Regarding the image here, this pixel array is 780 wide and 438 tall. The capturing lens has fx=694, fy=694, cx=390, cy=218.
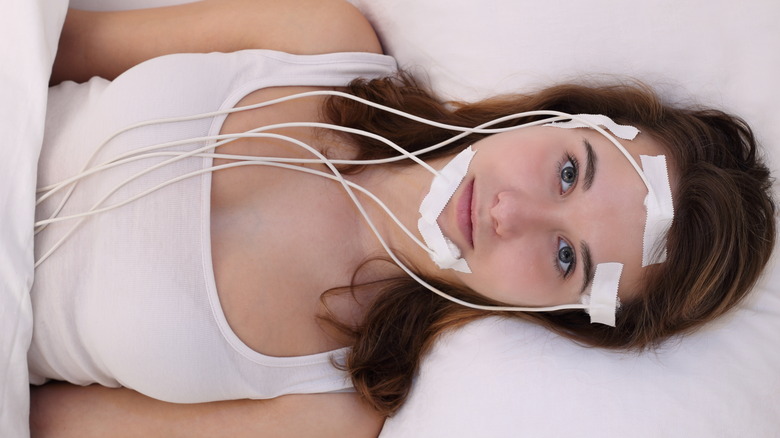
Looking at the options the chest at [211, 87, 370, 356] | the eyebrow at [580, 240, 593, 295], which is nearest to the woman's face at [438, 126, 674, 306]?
the eyebrow at [580, 240, 593, 295]

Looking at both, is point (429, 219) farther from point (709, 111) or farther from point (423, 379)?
point (709, 111)

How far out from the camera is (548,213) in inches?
46.8

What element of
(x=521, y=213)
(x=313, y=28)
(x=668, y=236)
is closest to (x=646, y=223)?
(x=668, y=236)

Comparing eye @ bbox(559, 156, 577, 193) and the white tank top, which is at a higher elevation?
eye @ bbox(559, 156, 577, 193)

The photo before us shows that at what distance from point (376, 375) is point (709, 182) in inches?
28.5

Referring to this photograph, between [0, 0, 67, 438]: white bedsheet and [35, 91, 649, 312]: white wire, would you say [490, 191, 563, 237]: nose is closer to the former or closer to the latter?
[35, 91, 649, 312]: white wire

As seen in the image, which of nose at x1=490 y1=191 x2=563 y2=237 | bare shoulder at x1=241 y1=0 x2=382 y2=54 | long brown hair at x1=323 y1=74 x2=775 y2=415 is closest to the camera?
nose at x1=490 y1=191 x2=563 y2=237

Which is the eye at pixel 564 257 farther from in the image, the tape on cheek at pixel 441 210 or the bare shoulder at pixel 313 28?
the bare shoulder at pixel 313 28

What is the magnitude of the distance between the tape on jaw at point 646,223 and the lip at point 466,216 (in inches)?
9.0

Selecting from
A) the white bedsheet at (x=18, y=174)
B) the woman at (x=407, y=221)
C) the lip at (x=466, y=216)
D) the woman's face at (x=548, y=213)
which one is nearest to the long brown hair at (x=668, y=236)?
the woman at (x=407, y=221)

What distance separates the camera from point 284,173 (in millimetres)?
1403

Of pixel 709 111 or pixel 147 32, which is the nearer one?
pixel 709 111

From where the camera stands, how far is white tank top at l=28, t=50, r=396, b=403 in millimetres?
1245

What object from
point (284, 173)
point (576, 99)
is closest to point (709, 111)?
point (576, 99)
